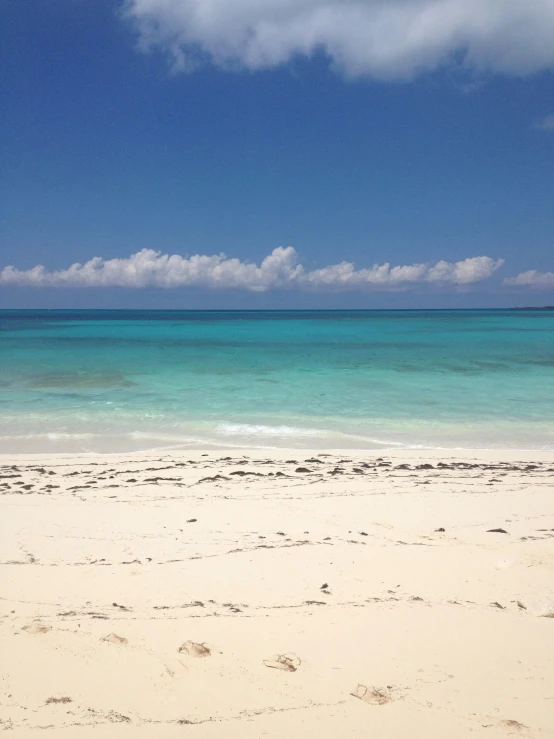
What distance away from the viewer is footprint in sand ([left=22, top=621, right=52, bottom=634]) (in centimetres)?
362

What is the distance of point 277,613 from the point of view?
3896 millimetres

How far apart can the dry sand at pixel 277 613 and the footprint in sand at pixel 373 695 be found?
0.01 meters

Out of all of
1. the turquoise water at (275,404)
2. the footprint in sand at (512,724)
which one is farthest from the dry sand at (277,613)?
the turquoise water at (275,404)

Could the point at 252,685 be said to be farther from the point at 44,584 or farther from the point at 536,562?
the point at 536,562

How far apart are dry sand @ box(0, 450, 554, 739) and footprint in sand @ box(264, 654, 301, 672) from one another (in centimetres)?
1

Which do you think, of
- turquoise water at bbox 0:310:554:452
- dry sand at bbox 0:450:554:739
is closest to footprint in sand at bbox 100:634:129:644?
dry sand at bbox 0:450:554:739

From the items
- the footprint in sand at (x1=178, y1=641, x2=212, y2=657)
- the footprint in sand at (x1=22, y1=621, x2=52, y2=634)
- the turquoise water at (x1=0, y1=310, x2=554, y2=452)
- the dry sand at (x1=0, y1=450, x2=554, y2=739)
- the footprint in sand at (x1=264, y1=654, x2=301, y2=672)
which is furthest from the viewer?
the turquoise water at (x1=0, y1=310, x2=554, y2=452)

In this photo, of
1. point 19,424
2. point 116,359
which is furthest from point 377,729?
point 116,359

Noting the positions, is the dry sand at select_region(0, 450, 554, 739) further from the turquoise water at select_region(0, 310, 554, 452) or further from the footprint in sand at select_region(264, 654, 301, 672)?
the turquoise water at select_region(0, 310, 554, 452)

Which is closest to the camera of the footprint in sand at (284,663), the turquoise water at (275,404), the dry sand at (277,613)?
the dry sand at (277,613)

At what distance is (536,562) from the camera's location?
15.6ft

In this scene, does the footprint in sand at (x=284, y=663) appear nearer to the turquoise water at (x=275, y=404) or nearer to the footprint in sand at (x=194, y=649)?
the footprint in sand at (x=194, y=649)

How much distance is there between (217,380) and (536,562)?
15740 mm

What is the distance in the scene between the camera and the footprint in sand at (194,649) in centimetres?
342
